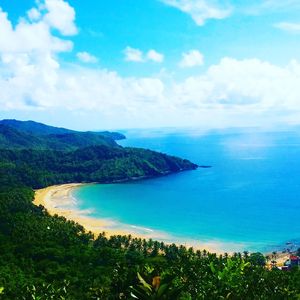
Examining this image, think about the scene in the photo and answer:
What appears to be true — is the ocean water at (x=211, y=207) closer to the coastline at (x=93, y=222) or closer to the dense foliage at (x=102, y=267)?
the coastline at (x=93, y=222)

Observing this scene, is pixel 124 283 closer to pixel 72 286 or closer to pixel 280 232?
pixel 72 286

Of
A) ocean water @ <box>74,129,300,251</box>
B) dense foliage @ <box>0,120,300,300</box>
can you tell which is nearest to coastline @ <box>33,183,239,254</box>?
ocean water @ <box>74,129,300,251</box>

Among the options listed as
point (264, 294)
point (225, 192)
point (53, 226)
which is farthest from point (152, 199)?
point (264, 294)

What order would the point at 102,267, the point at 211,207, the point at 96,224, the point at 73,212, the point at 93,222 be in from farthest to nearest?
the point at 211,207 < the point at 73,212 < the point at 93,222 < the point at 96,224 < the point at 102,267

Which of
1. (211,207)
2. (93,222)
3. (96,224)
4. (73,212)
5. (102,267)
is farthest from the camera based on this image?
(211,207)

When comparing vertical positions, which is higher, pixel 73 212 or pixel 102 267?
pixel 73 212

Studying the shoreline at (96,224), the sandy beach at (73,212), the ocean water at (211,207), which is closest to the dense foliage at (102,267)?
the shoreline at (96,224)

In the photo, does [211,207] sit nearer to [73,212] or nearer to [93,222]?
[93,222]

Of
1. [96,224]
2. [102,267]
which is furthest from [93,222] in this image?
[102,267]

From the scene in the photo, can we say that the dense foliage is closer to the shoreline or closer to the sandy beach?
the shoreline
